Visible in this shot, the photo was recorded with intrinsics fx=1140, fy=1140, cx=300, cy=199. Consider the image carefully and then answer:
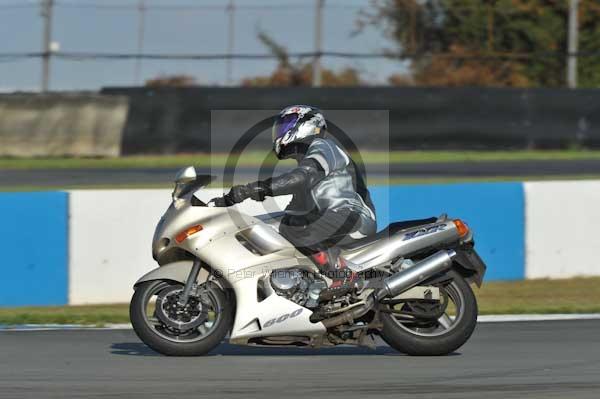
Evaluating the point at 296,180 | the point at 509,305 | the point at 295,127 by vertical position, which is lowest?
the point at 509,305

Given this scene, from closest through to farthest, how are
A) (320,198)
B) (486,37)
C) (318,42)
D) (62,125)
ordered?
(320,198) → (62,125) → (318,42) → (486,37)

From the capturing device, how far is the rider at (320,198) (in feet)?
22.3

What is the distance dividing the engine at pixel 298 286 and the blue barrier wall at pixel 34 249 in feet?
10.5

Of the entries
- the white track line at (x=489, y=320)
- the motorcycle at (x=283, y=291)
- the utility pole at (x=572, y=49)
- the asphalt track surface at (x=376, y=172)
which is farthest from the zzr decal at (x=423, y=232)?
the utility pole at (x=572, y=49)

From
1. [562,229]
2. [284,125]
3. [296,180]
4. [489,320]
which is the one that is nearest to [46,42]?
[562,229]

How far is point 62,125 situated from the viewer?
19.3 metres

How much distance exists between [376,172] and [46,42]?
6783mm

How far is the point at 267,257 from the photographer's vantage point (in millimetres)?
6820

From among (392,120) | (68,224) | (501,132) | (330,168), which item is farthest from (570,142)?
(330,168)

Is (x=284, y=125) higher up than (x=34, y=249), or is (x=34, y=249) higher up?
(x=284, y=125)

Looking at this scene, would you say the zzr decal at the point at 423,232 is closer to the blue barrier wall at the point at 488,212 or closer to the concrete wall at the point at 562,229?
the blue barrier wall at the point at 488,212

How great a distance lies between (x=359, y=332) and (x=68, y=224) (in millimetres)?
3534

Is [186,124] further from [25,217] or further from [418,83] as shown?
[25,217]

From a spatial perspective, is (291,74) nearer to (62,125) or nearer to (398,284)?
(62,125)
